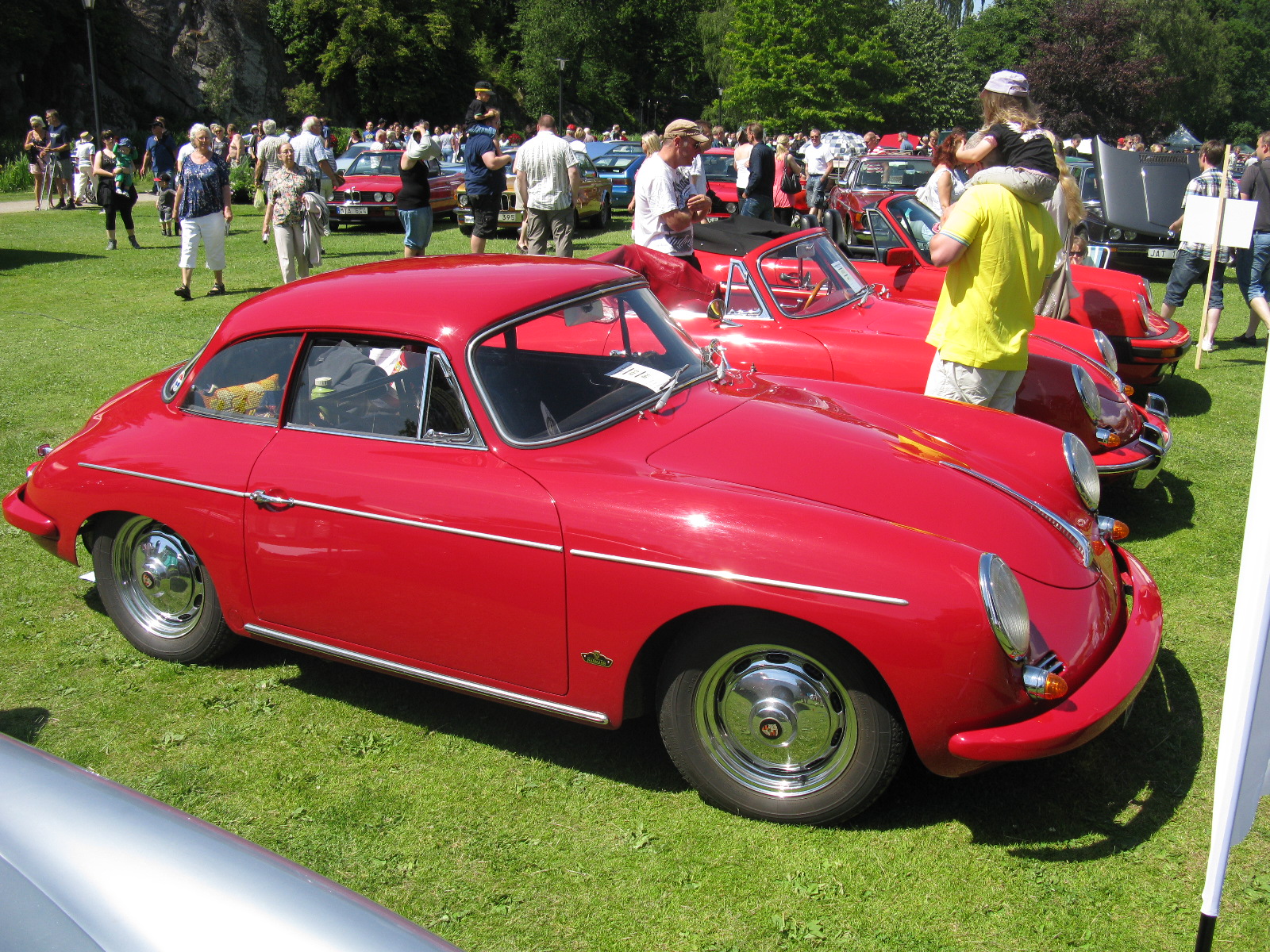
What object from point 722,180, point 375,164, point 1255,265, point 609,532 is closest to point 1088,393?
point 609,532

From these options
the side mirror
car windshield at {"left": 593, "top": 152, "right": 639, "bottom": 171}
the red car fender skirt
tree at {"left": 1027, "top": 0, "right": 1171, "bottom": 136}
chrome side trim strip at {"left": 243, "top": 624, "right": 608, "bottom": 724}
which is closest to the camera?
the red car fender skirt

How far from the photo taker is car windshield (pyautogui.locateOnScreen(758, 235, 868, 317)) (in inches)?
238

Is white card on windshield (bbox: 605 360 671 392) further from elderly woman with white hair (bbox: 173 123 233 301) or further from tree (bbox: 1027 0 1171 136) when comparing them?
tree (bbox: 1027 0 1171 136)

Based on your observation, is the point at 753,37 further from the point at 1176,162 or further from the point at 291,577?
the point at 291,577

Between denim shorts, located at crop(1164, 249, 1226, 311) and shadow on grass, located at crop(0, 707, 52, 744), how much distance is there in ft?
31.5

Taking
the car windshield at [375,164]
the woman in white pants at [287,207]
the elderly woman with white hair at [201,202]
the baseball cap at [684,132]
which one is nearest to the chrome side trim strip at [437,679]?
the baseball cap at [684,132]

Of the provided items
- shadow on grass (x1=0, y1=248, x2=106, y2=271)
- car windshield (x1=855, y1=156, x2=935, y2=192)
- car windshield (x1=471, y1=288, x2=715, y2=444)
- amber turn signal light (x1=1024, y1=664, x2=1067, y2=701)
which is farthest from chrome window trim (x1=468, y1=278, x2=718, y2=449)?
shadow on grass (x1=0, y1=248, x2=106, y2=271)

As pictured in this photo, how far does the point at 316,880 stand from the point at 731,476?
1.72 metres

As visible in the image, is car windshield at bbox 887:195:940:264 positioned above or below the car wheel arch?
above

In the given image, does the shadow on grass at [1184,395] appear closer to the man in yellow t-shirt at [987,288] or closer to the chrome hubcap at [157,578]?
the man in yellow t-shirt at [987,288]

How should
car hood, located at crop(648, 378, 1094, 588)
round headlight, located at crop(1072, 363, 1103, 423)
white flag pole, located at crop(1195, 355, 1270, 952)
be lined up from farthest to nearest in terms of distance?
round headlight, located at crop(1072, 363, 1103, 423), car hood, located at crop(648, 378, 1094, 588), white flag pole, located at crop(1195, 355, 1270, 952)

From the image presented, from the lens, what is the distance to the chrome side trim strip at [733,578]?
106 inches

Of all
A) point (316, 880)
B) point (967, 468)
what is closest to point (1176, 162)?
point (967, 468)

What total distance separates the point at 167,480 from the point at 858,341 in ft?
12.4
